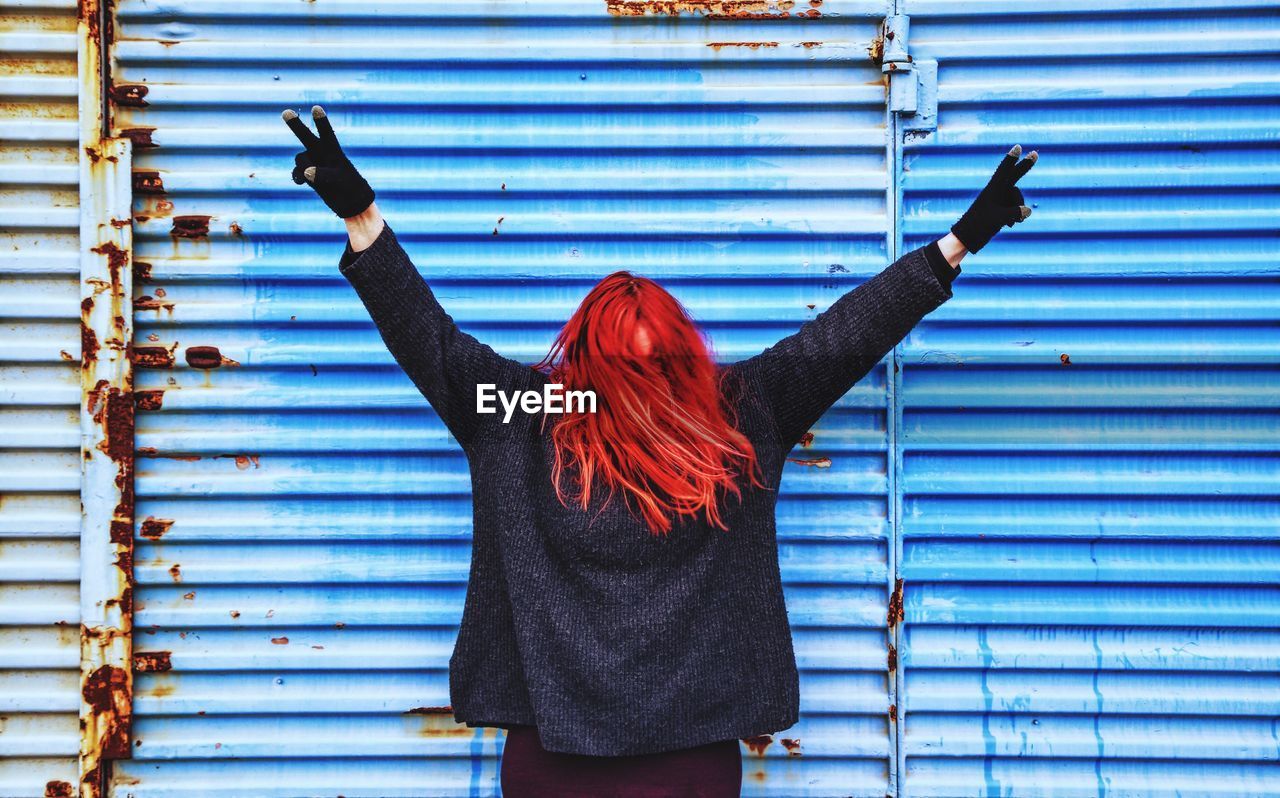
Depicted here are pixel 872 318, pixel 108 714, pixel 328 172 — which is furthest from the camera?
pixel 108 714

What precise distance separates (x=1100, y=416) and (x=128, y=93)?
11.4 feet

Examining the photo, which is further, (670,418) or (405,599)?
(405,599)

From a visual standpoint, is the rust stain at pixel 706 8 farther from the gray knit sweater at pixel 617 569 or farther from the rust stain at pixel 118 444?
the rust stain at pixel 118 444

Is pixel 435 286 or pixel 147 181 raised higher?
pixel 147 181

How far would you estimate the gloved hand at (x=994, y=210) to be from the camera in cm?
223

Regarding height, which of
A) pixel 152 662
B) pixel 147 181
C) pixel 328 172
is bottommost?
pixel 152 662

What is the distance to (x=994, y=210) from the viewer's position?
7.32ft


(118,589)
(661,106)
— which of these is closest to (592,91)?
(661,106)

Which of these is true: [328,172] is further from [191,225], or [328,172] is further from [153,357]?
[153,357]

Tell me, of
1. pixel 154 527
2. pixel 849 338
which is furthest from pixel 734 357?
pixel 154 527

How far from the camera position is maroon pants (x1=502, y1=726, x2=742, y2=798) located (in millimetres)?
A: 2121

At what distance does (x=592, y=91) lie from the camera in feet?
9.34

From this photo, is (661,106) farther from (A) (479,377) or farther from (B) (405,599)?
(B) (405,599)

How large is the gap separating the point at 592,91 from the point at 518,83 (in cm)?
26
